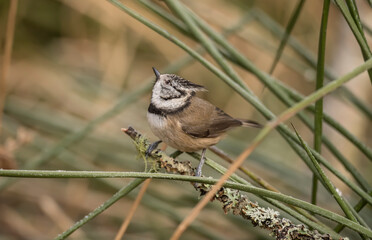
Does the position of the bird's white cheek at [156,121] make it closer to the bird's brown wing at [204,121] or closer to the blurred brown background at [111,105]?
the bird's brown wing at [204,121]

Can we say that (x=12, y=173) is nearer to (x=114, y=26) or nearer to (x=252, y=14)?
(x=252, y=14)

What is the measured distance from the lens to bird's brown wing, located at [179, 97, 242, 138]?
153cm

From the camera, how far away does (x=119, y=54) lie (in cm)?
357

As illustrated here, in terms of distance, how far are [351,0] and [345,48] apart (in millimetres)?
2303

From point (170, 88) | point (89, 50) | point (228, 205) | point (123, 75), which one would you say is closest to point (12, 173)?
point (228, 205)

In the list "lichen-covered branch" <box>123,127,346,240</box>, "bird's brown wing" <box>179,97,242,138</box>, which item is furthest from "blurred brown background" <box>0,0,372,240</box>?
"lichen-covered branch" <box>123,127,346,240</box>

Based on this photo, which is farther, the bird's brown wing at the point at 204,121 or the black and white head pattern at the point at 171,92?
the bird's brown wing at the point at 204,121

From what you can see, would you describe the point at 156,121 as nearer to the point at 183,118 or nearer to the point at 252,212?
the point at 183,118

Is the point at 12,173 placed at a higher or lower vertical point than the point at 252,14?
lower

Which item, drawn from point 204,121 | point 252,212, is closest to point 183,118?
point 204,121

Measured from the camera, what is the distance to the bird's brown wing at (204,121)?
1.53 meters

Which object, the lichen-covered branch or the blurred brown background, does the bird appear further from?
the blurred brown background

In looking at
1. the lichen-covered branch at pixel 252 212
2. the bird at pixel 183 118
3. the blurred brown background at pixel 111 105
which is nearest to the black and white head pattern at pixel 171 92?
the bird at pixel 183 118

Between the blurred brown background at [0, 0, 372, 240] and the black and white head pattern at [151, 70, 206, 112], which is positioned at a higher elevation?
the blurred brown background at [0, 0, 372, 240]
